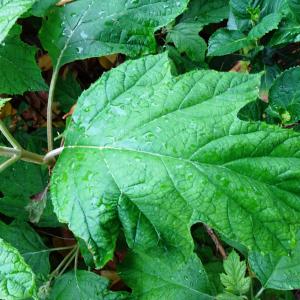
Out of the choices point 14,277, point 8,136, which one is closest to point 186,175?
point 14,277

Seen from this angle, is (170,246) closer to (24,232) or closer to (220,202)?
(220,202)

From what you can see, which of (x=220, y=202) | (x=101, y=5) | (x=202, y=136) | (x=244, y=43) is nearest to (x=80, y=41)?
(x=101, y=5)

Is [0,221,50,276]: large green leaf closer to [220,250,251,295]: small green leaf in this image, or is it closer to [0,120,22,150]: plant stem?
Result: [0,120,22,150]: plant stem

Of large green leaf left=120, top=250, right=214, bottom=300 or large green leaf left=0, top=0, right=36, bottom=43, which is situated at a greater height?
large green leaf left=0, top=0, right=36, bottom=43

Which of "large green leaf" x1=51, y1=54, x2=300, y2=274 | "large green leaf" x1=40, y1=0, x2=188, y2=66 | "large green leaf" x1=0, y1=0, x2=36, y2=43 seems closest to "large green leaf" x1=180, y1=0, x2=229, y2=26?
"large green leaf" x1=40, y1=0, x2=188, y2=66

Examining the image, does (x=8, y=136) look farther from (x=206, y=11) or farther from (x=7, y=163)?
(x=206, y=11)
